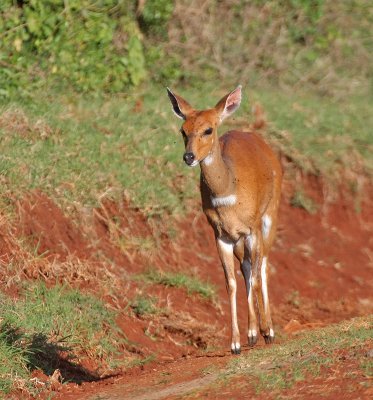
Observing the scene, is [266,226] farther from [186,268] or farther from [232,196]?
[186,268]

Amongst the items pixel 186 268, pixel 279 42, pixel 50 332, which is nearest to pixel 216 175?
pixel 50 332

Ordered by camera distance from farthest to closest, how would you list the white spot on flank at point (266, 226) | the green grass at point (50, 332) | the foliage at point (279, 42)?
the foliage at point (279, 42), the white spot on flank at point (266, 226), the green grass at point (50, 332)

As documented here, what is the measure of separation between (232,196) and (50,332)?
180 cm

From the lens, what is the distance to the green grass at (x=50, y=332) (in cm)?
874

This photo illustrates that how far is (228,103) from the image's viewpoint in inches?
374

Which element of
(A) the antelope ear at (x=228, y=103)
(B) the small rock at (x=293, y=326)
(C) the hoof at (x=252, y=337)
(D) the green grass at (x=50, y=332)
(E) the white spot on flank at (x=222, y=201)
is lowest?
(B) the small rock at (x=293, y=326)

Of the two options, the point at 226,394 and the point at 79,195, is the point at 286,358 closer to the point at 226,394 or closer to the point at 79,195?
the point at 226,394

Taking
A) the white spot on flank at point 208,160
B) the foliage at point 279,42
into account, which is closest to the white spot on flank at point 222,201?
the white spot on flank at point 208,160

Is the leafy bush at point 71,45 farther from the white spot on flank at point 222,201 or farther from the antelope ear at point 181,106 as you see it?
the white spot on flank at point 222,201

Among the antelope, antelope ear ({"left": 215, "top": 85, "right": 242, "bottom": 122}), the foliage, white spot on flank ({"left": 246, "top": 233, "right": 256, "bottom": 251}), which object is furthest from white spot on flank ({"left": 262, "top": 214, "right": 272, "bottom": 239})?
the foliage

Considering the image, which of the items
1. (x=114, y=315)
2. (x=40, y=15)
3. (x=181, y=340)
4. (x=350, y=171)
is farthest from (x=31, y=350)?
(x=350, y=171)

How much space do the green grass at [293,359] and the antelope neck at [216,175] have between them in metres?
1.29

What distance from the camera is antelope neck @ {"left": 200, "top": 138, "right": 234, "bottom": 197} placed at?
916 centimetres

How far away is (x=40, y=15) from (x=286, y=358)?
7.57 m
